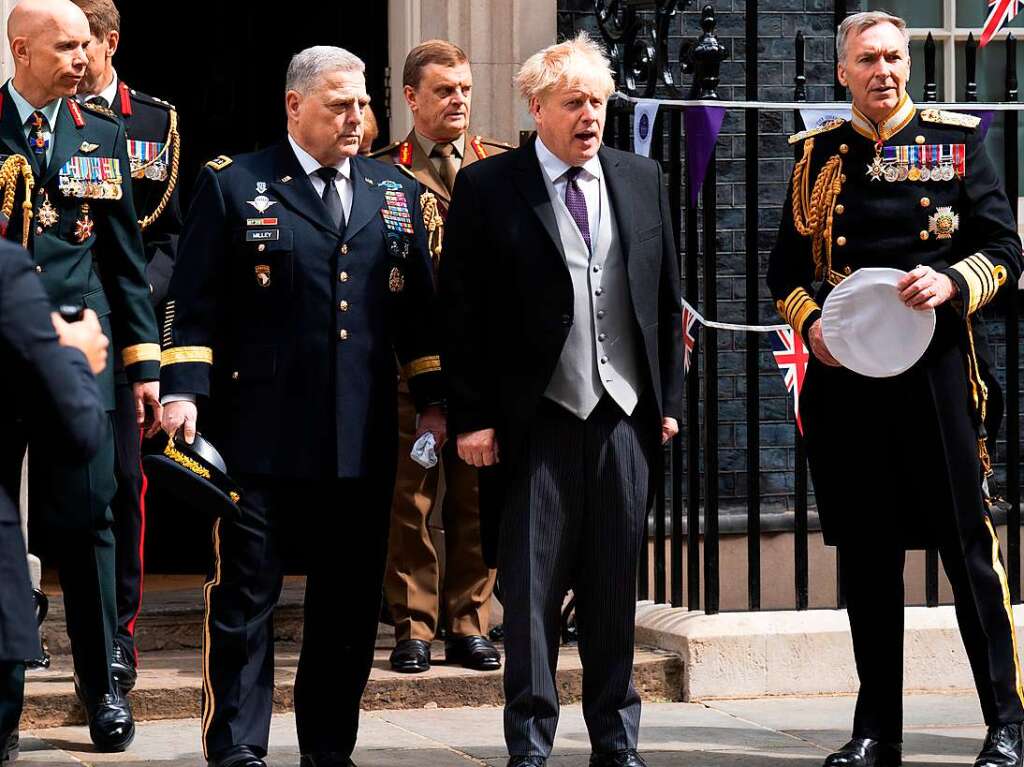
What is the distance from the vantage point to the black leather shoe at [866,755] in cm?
602

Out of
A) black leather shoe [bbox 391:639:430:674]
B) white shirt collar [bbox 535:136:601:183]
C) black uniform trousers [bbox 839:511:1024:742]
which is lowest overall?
black leather shoe [bbox 391:639:430:674]

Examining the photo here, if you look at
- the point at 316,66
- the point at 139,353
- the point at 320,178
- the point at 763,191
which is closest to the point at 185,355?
the point at 139,353

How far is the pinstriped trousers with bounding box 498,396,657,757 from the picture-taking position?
18.9 feet

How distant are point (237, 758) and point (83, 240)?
1538mm

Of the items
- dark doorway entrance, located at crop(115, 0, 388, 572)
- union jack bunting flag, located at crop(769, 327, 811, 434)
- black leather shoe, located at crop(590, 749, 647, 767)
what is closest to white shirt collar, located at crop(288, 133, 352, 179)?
black leather shoe, located at crop(590, 749, 647, 767)

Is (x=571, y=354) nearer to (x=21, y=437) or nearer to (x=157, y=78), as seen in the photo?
(x=21, y=437)

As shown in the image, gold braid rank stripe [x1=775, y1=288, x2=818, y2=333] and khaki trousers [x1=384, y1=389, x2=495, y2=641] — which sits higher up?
gold braid rank stripe [x1=775, y1=288, x2=818, y2=333]

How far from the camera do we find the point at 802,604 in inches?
290

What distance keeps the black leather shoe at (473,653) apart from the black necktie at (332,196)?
1850 millimetres

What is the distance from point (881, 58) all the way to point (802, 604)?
212 cm

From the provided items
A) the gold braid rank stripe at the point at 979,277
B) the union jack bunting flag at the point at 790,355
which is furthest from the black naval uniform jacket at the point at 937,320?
the union jack bunting flag at the point at 790,355

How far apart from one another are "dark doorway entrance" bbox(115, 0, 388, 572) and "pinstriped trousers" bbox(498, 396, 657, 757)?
3256 millimetres

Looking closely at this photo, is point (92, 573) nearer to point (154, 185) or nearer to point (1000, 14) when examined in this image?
point (154, 185)

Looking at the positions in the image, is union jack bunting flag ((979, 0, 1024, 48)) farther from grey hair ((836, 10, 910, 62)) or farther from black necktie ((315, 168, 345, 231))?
black necktie ((315, 168, 345, 231))
